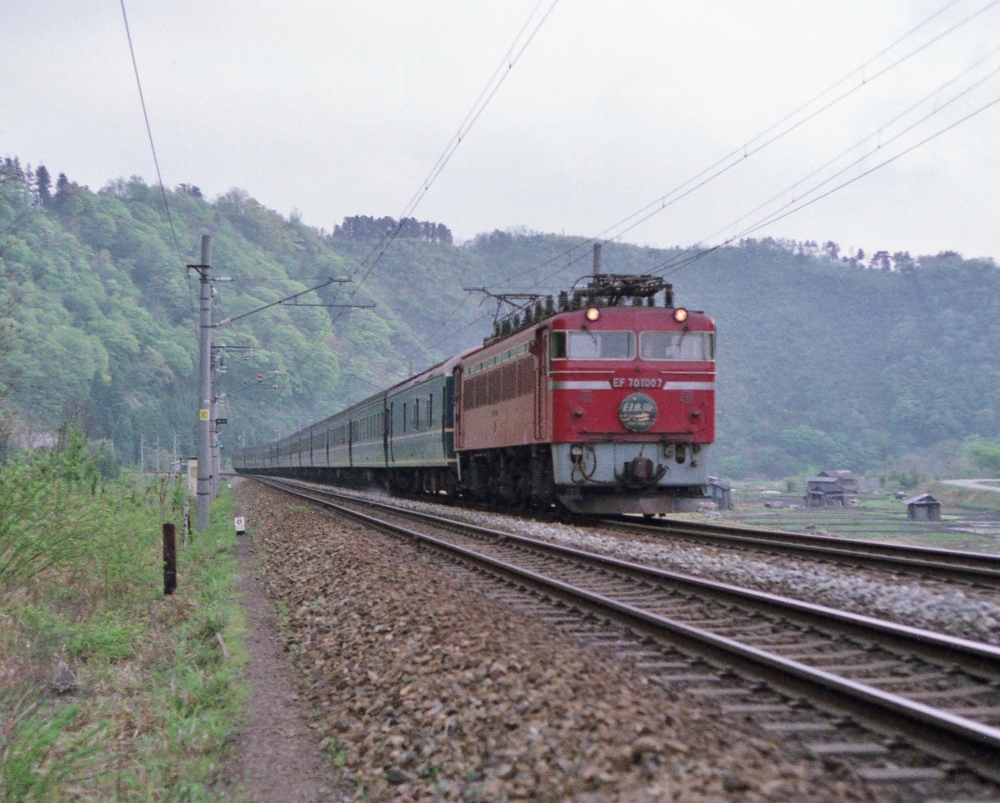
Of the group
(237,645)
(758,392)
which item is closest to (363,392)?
(758,392)

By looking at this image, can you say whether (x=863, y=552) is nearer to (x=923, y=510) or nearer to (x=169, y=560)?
(x=169, y=560)

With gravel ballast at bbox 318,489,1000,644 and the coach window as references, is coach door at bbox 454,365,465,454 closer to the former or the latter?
the coach window

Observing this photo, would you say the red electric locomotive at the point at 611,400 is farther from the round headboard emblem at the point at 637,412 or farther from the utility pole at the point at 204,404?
the utility pole at the point at 204,404

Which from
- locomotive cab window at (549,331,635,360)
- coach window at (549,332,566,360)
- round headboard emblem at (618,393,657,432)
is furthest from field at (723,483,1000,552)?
coach window at (549,332,566,360)

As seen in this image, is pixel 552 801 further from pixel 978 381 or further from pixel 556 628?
pixel 978 381

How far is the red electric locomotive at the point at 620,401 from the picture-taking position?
1656 cm

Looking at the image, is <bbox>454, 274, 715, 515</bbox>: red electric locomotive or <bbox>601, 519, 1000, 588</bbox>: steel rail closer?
<bbox>601, 519, 1000, 588</bbox>: steel rail

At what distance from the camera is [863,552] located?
12375mm

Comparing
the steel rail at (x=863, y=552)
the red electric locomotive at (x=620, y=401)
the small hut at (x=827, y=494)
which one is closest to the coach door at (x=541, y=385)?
the red electric locomotive at (x=620, y=401)

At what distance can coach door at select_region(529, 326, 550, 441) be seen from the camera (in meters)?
16.9

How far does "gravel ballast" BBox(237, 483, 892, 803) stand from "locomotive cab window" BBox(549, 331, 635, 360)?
739 centimetres

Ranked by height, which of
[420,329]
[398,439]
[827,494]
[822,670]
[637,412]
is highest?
[420,329]

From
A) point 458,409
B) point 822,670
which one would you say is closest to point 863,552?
point 822,670

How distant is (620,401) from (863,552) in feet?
17.2
